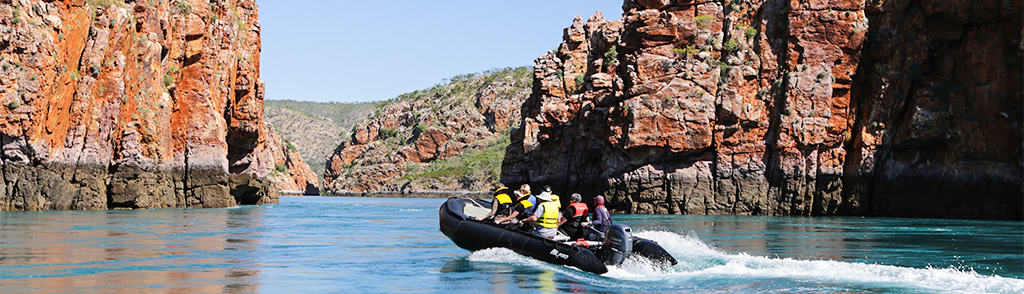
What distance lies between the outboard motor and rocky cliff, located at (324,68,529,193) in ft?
403

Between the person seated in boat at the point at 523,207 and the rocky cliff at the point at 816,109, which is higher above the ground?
the rocky cliff at the point at 816,109

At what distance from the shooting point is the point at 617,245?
19234mm

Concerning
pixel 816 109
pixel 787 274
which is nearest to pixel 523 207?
pixel 787 274

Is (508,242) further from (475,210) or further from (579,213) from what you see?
(475,210)

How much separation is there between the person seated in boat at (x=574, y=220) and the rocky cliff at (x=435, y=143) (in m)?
120

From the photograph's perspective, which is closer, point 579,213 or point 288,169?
point 579,213

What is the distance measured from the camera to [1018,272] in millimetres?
20594

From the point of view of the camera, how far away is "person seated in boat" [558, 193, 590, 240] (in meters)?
22.0

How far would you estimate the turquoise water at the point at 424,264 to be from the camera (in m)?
16.8

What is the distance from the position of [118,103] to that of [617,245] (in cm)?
3721

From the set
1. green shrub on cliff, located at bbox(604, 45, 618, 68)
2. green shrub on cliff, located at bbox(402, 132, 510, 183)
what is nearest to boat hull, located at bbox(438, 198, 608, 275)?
green shrub on cliff, located at bbox(604, 45, 618, 68)

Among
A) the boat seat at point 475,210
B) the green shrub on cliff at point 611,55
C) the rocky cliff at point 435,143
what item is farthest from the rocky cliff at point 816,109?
the rocky cliff at point 435,143

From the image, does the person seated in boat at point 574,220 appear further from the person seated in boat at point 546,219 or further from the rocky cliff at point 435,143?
the rocky cliff at point 435,143

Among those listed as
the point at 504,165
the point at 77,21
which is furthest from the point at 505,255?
the point at 504,165
